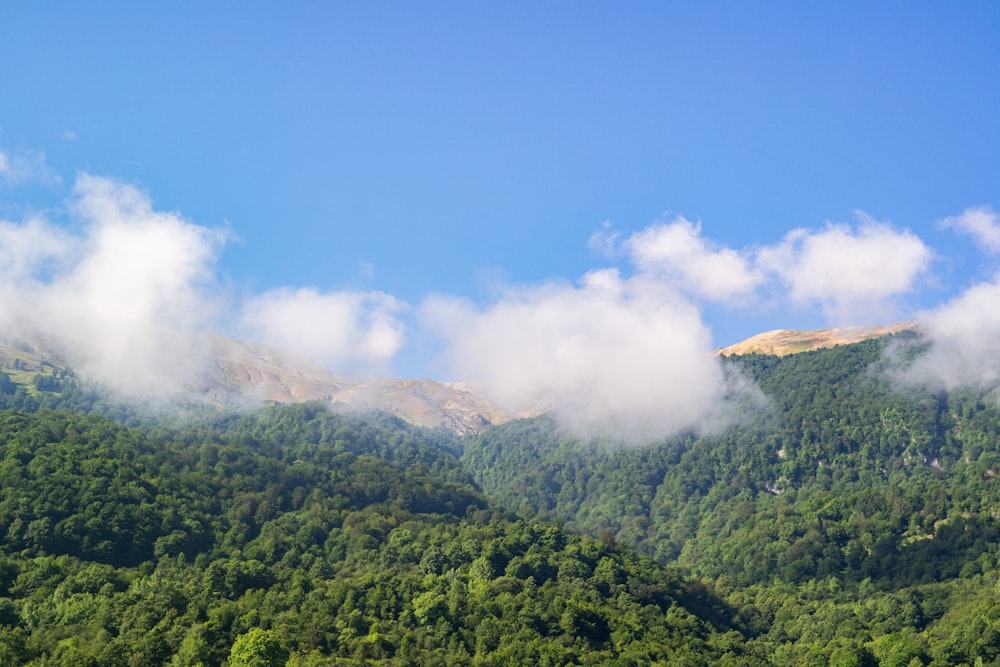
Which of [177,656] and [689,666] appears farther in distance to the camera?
[689,666]

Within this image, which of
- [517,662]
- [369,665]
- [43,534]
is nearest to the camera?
[369,665]

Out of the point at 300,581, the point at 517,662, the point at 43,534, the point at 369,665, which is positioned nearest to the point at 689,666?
the point at 517,662

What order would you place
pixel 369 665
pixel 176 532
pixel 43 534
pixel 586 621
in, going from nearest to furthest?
pixel 369 665 → pixel 586 621 → pixel 43 534 → pixel 176 532

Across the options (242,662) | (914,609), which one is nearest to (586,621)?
(242,662)

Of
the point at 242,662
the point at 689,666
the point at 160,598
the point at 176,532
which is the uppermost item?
the point at 176,532

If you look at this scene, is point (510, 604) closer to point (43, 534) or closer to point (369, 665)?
point (369, 665)

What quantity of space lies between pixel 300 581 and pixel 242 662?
4652 cm

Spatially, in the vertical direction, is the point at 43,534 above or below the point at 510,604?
above

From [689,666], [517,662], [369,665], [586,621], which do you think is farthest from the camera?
[586,621]

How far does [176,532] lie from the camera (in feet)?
649

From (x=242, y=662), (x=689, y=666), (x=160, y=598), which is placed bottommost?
(x=689, y=666)

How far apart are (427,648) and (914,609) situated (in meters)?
109

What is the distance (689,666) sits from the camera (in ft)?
512

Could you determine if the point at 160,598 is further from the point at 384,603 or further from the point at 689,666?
the point at 689,666
